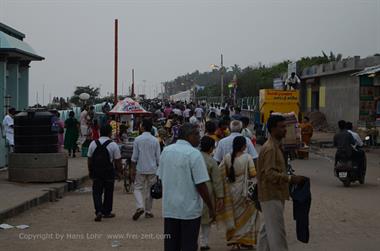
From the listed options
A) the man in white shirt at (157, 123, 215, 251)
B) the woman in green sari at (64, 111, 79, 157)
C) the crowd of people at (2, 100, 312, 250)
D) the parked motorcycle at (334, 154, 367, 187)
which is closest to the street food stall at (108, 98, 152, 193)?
the woman in green sari at (64, 111, 79, 157)

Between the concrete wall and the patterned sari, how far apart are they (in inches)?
888

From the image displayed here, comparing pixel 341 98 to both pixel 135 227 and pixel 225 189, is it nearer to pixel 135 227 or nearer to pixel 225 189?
pixel 135 227

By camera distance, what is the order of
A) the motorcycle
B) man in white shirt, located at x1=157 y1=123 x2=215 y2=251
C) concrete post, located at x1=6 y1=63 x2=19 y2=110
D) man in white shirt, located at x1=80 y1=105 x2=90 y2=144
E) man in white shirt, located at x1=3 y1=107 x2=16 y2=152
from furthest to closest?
man in white shirt, located at x1=80 y1=105 x2=90 y2=144, concrete post, located at x1=6 y1=63 x2=19 y2=110, man in white shirt, located at x1=3 y1=107 x2=16 y2=152, the motorcycle, man in white shirt, located at x1=157 y1=123 x2=215 y2=251

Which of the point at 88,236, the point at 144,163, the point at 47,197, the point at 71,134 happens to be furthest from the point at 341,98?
the point at 88,236

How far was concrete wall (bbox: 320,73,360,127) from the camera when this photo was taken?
30.8 m

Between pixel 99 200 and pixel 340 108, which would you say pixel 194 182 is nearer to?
pixel 99 200

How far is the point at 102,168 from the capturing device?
34.7 feet

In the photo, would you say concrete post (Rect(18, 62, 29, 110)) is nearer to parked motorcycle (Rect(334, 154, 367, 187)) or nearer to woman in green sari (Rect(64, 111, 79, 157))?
woman in green sari (Rect(64, 111, 79, 157))

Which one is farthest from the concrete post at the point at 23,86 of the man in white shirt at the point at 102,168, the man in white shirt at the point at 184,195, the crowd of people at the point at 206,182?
the man in white shirt at the point at 184,195

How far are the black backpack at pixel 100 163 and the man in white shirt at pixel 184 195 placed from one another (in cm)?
466

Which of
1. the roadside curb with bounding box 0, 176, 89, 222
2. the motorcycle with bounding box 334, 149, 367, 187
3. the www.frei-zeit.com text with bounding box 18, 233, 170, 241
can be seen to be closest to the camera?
the www.frei-zeit.com text with bounding box 18, 233, 170, 241

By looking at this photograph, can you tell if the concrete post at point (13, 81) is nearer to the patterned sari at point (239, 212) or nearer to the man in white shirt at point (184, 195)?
the patterned sari at point (239, 212)

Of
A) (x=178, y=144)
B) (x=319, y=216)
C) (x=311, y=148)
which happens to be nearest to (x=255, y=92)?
(x=311, y=148)

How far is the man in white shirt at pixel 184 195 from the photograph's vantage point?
5.95 m
